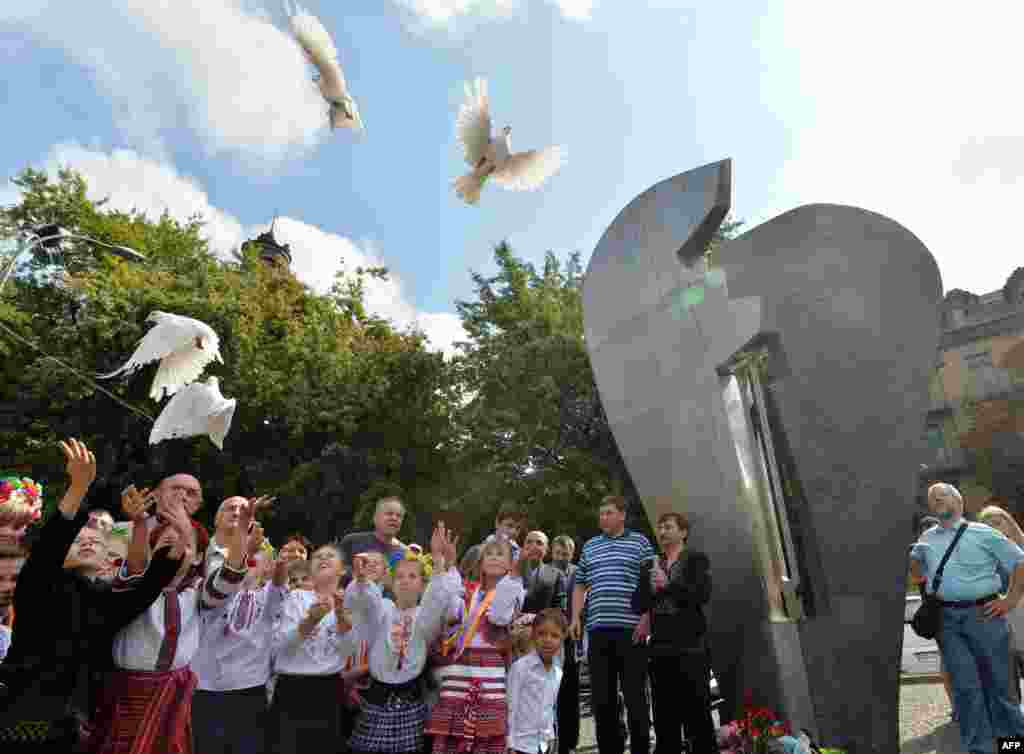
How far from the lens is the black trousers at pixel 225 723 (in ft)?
12.0

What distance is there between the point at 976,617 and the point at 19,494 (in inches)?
220

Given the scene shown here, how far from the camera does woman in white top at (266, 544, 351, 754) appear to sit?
157 inches

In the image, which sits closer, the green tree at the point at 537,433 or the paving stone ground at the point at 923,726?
the paving stone ground at the point at 923,726

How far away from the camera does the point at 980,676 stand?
462cm

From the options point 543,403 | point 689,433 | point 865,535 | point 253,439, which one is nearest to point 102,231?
point 253,439

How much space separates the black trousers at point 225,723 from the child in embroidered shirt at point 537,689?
142cm

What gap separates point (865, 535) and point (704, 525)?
1172mm

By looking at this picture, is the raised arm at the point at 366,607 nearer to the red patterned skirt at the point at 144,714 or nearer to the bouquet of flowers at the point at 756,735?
the red patterned skirt at the point at 144,714

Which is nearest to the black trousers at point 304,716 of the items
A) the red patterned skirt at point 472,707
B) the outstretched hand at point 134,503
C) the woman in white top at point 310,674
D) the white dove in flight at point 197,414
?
the woman in white top at point 310,674

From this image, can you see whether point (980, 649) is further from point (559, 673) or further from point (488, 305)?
point (488, 305)

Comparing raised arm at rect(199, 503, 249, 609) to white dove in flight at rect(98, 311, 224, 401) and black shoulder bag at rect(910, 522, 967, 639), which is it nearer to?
white dove in flight at rect(98, 311, 224, 401)

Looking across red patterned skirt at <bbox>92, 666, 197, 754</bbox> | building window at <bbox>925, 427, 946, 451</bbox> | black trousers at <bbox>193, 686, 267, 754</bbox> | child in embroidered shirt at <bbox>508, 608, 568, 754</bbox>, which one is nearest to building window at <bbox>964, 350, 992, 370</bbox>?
building window at <bbox>925, 427, 946, 451</bbox>

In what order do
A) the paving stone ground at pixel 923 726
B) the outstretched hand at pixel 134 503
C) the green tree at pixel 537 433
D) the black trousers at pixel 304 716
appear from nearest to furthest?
1. the outstretched hand at pixel 134 503
2. the black trousers at pixel 304 716
3. the paving stone ground at pixel 923 726
4. the green tree at pixel 537 433

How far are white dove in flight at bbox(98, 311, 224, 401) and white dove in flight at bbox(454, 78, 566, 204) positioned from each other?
2.72 m
